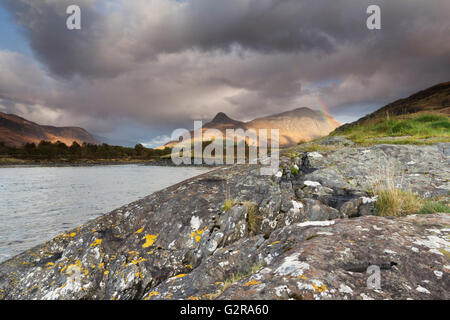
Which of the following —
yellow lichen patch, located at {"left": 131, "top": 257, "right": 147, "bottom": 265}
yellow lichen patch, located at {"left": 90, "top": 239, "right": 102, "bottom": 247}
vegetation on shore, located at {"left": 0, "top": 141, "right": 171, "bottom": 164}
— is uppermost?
vegetation on shore, located at {"left": 0, "top": 141, "right": 171, "bottom": 164}

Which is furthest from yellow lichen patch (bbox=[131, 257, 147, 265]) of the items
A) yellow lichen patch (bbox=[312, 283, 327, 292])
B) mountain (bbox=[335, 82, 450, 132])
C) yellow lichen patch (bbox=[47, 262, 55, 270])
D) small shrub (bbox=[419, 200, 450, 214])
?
mountain (bbox=[335, 82, 450, 132])

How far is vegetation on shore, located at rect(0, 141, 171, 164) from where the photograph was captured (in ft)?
339

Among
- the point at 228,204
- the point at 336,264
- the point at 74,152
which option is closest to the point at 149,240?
the point at 228,204

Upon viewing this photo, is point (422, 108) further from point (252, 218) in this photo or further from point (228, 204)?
point (228, 204)

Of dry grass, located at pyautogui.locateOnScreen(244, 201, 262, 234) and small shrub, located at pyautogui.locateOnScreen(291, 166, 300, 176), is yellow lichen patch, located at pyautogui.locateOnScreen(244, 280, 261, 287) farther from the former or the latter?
small shrub, located at pyautogui.locateOnScreen(291, 166, 300, 176)

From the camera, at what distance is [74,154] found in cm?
11662

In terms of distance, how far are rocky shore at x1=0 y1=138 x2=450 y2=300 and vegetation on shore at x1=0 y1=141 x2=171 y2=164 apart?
368 ft

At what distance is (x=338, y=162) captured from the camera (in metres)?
7.95

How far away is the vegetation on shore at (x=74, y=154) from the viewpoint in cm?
10331

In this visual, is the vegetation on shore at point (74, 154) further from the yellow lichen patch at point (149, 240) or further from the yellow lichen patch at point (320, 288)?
the yellow lichen patch at point (320, 288)

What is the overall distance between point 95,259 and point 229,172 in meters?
4.94
